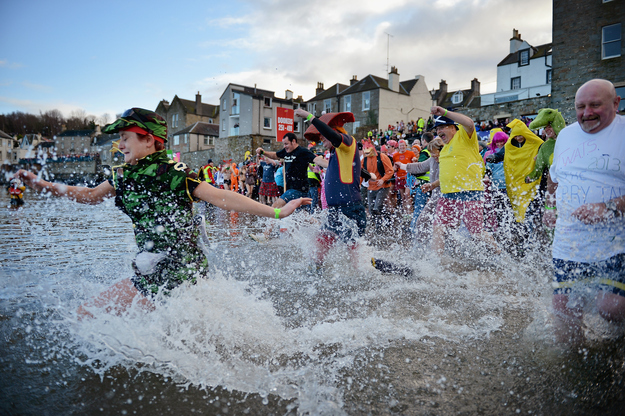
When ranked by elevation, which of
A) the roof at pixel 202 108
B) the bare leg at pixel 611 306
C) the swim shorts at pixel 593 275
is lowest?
the bare leg at pixel 611 306

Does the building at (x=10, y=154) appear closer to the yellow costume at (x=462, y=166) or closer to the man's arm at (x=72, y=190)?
the man's arm at (x=72, y=190)

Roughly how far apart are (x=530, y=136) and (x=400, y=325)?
14.6 ft

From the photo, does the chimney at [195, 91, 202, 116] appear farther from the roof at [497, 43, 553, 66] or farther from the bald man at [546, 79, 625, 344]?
the bald man at [546, 79, 625, 344]

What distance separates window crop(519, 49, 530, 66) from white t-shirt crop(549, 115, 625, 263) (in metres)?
39.3

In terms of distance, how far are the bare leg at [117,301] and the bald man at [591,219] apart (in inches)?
106

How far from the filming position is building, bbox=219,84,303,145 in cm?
4916

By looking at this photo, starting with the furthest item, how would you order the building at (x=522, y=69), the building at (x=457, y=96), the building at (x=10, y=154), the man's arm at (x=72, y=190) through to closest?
the building at (x=457, y=96)
the building at (x=522, y=69)
the building at (x=10, y=154)
the man's arm at (x=72, y=190)

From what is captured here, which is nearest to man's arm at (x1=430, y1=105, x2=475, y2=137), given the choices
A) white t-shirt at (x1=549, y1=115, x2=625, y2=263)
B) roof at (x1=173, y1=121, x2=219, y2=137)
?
white t-shirt at (x1=549, y1=115, x2=625, y2=263)

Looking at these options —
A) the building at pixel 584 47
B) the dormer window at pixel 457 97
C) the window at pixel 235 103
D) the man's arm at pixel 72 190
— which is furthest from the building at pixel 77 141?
the man's arm at pixel 72 190

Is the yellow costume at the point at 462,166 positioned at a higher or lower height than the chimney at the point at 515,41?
lower

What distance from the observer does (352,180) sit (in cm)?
448

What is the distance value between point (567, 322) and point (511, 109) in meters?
22.5

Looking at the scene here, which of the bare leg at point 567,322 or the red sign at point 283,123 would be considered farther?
the red sign at point 283,123

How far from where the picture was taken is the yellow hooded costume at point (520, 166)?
20.2ft
